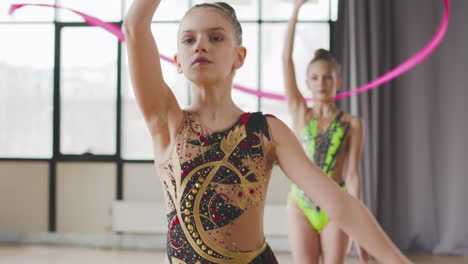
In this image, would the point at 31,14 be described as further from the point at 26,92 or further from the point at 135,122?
the point at 135,122

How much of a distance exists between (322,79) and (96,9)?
136 inches

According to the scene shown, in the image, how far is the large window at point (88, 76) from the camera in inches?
185

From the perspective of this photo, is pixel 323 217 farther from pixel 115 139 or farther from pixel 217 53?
pixel 115 139

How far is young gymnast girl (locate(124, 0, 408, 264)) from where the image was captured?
875 millimetres

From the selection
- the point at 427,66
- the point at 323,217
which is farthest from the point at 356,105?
the point at 323,217

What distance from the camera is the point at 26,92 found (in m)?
5.00

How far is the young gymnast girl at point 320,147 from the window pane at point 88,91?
9.75 ft

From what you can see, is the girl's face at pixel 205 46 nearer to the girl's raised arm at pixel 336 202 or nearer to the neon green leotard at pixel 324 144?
the girl's raised arm at pixel 336 202

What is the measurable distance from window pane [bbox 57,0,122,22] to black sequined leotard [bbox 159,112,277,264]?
4.28 meters

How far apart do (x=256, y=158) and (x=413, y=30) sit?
410 cm

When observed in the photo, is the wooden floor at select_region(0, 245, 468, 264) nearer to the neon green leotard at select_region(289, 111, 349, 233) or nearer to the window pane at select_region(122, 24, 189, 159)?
the window pane at select_region(122, 24, 189, 159)

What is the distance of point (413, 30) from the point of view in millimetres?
4426

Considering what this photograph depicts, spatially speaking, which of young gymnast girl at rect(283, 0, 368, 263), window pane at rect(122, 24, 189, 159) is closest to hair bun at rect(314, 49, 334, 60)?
young gymnast girl at rect(283, 0, 368, 263)

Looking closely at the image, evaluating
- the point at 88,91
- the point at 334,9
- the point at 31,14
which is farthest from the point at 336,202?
the point at 31,14
